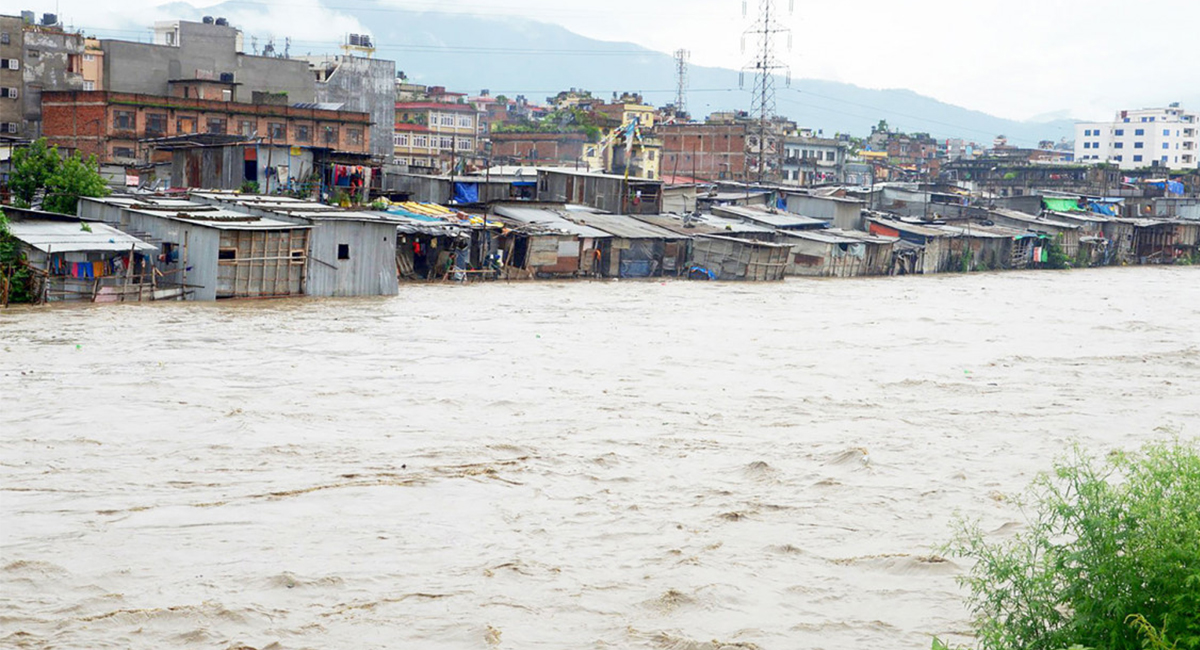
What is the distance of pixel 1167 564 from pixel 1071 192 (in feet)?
220

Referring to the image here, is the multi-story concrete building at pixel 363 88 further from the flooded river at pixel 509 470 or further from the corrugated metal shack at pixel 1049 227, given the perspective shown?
the flooded river at pixel 509 470

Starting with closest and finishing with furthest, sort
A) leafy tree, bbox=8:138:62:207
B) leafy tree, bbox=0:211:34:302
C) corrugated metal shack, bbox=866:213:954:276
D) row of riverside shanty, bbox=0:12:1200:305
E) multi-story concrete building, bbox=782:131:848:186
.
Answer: leafy tree, bbox=0:211:34:302, row of riverside shanty, bbox=0:12:1200:305, leafy tree, bbox=8:138:62:207, corrugated metal shack, bbox=866:213:954:276, multi-story concrete building, bbox=782:131:848:186

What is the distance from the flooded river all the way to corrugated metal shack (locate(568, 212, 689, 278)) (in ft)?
42.1

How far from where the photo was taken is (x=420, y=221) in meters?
34.6

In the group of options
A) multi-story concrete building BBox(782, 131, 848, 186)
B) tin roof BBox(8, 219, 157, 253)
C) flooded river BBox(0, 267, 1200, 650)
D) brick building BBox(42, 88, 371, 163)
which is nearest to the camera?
flooded river BBox(0, 267, 1200, 650)

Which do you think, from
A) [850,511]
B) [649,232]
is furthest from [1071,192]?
[850,511]

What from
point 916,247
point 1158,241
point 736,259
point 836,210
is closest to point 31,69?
point 736,259

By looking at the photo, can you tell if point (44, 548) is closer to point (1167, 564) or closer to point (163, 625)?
point (163, 625)

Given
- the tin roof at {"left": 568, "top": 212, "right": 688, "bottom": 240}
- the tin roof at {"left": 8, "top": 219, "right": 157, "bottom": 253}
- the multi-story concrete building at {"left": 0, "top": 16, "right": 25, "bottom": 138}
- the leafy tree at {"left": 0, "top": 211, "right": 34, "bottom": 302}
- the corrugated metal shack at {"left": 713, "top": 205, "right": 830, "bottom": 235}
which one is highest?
the multi-story concrete building at {"left": 0, "top": 16, "right": 25, "bottom": 138}

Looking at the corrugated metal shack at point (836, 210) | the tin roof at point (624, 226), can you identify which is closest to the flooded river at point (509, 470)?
the tin roof at point (624, 226)

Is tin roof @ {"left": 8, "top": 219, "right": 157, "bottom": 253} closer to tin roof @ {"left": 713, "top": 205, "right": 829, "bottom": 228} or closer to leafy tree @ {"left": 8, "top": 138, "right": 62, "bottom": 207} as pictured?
leafy tree @ {"left": 8, "top": 138, "right": 62, "bottom": 207}

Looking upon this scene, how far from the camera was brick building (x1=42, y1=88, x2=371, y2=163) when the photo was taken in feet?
143

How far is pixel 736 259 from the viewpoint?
134ft

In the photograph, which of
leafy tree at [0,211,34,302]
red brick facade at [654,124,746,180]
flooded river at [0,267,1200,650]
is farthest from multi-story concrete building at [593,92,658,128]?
leafy tree at [0,211,34,302]
